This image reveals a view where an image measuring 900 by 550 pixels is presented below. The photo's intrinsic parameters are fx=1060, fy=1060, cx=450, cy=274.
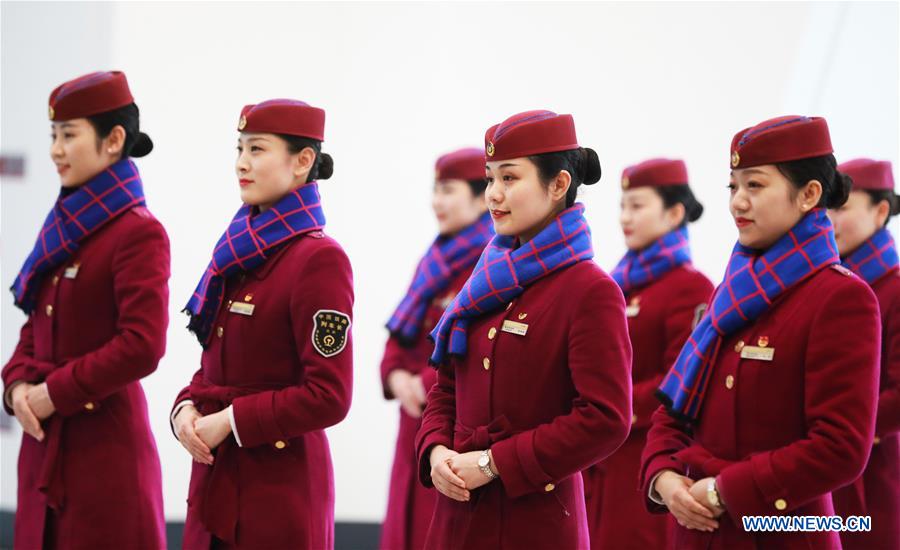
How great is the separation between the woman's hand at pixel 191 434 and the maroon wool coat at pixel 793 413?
1162mm

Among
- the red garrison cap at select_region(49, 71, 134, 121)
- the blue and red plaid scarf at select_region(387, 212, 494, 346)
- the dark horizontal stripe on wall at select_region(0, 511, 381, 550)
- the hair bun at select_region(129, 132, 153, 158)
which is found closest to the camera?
the red garrison cap at select_region(49, 71, 134, 121)

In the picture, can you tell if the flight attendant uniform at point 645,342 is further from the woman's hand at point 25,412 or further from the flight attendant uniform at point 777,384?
the woman's hand at point 25,412

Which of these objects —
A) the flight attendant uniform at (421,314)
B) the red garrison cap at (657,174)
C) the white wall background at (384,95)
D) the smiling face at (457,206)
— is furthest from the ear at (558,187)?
Answer: the white wall background at (384,95)

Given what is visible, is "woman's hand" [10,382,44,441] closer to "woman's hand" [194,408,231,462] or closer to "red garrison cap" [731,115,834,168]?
"woman's hand" [194,408,231,462]

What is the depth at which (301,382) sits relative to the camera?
2.81 meters

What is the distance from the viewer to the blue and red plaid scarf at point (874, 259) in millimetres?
3441

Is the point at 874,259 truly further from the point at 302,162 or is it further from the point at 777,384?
the point at 302,162

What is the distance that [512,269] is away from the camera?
2.47 meters

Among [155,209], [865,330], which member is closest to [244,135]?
[865,330]

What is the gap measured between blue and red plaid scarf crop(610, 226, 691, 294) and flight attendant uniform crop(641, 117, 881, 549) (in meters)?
1.26

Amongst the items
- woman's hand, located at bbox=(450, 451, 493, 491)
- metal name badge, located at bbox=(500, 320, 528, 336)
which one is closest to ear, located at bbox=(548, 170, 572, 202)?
metal name badge, located at bbox=(500, 320, 528, 336)

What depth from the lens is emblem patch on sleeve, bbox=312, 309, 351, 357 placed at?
273 centimetres

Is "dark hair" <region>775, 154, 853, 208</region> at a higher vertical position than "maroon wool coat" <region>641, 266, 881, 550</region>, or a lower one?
higher

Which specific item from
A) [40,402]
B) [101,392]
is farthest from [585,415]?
[40,402]
